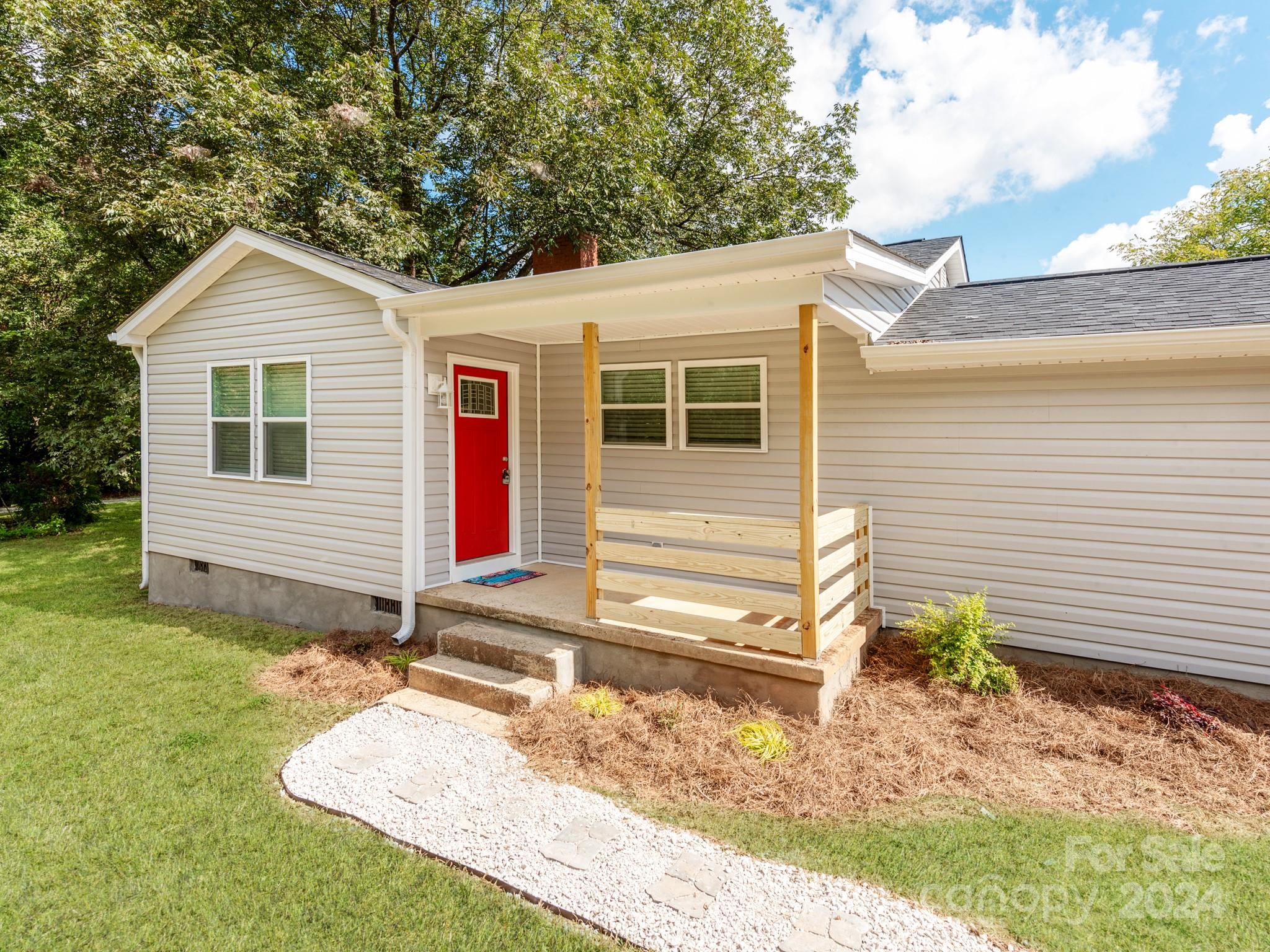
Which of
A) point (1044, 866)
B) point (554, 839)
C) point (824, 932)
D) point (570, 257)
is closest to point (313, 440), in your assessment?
point (570, 257)

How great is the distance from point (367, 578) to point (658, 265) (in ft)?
13.5

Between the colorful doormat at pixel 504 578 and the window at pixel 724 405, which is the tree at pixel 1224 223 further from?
the colorful doormat at pixel 504 578

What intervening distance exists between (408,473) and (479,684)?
82.8 inches

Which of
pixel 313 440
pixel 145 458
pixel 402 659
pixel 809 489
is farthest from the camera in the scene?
pixel 145 458

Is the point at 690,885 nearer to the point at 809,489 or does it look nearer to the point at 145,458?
the point at 809,489

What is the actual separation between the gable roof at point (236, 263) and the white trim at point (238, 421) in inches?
34.2

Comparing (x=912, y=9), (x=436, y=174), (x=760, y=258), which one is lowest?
(x=760, y=258)

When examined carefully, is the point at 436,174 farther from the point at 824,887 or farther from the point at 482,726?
the point at 824,887

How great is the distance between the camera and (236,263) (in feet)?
22.2

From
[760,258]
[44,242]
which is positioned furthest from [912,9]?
[44,242]

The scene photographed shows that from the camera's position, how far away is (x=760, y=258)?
3697mm

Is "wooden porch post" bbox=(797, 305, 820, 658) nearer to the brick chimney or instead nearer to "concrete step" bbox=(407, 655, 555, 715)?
"concrete step" bbox=(407, 655, 555, 715)

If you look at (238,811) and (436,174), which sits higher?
(436,174)

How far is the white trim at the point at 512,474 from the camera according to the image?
6.06m
